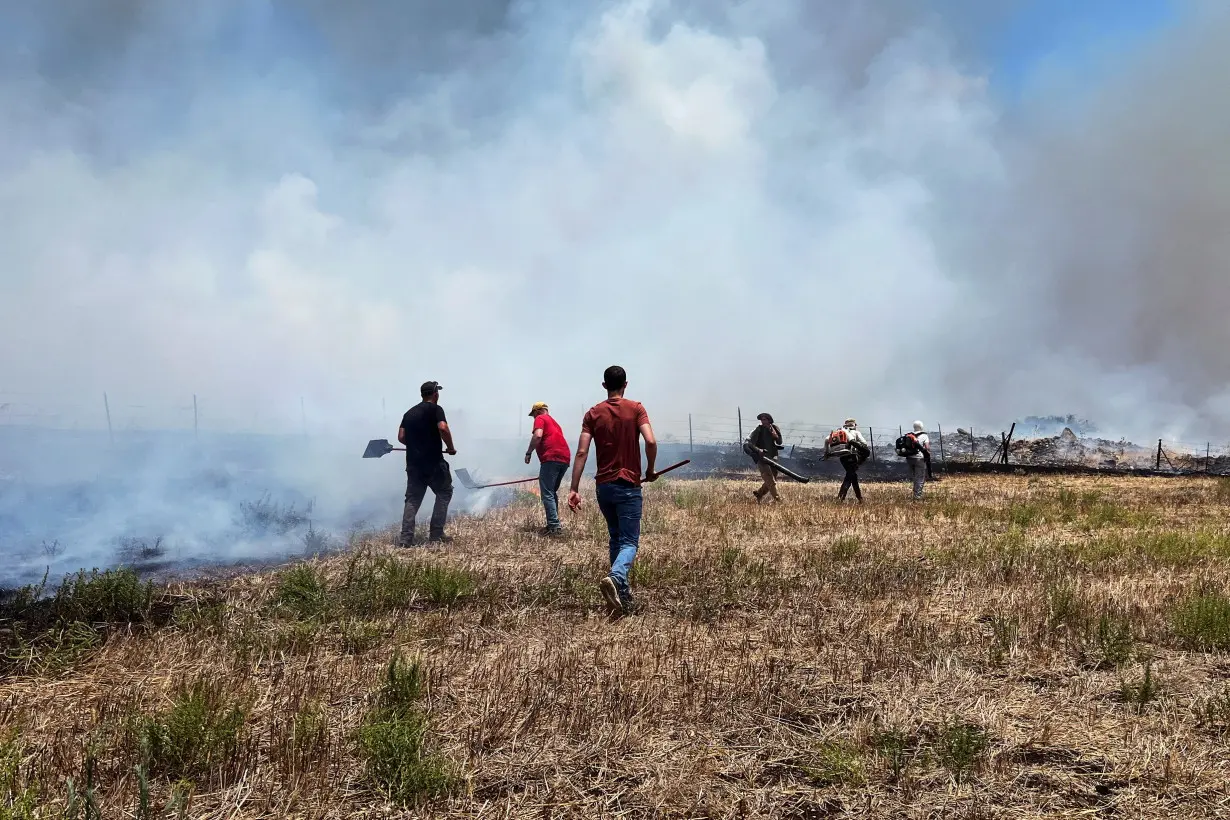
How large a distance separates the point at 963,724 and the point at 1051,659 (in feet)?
4.66

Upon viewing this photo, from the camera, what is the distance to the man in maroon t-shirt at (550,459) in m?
10.2

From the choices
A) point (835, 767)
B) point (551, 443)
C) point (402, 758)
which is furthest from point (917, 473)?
point (402, 758)

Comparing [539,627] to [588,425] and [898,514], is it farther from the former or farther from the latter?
[898,514]

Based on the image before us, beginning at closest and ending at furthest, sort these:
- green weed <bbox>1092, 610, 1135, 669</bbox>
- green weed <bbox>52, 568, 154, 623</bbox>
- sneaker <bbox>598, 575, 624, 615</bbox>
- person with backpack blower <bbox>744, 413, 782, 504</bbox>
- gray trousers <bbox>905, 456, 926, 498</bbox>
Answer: green weed <bbox>1092, 610, 1135, 669</bbox>
green weed <bbox>52, 568, 154, 623</bbox>
sneaker <bbox>598, 575, 624, 615</bbox>
person with backpack blower <bbox>744, 413, 782, 504</bbox>
gray trousers <bbox>905, 456, 926, 498</bbox>

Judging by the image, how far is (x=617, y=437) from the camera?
640cm

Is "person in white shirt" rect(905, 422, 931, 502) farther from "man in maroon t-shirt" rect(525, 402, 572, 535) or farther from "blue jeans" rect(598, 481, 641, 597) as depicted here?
"blue jeans" rect(598, 481, 641, 597)

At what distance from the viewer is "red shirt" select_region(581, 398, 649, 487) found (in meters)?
6.41

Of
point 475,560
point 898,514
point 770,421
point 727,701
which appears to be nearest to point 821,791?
point 727,701

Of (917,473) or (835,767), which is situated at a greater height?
(917,473)

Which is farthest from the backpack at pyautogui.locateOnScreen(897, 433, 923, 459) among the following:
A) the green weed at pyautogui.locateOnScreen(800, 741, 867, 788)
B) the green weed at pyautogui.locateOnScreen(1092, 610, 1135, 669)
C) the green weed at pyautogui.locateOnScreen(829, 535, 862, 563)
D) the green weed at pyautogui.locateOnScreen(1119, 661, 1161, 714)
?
the green weed at pyautogui.locateOnScreen(800, 741, 867, 788)

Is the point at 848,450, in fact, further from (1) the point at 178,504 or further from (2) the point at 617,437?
(1) the point at 178,504

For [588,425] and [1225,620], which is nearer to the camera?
[1225,620]

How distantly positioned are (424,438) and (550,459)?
5.82ft

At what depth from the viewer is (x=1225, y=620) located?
5.06m
